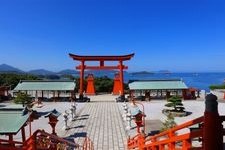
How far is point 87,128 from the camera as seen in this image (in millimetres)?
18438

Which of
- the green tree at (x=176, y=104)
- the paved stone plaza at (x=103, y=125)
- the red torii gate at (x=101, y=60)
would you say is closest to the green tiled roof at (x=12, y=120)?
the paved stone plaza at (x=103, y=125)

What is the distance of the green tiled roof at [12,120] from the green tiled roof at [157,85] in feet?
73.9

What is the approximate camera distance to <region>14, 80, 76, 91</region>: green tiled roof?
33.7 meters

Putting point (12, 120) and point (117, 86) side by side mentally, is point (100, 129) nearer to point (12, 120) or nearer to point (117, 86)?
point (12, 120)

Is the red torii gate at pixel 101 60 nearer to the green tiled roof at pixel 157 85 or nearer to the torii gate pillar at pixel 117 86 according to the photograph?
the green tiled roof at pixel 157 85

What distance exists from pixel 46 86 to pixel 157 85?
13516 millimetres

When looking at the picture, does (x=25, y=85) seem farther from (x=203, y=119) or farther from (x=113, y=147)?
(x=203, y=119)

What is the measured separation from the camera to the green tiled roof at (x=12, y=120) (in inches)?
436

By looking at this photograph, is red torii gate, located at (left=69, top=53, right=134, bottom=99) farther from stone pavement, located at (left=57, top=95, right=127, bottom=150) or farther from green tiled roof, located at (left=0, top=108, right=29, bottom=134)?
green tiled roof, located at (left=0, top=108, right=29, bottom=134)

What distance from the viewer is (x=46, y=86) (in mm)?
34188

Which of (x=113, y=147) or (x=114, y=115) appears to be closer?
(x=113, y=147)

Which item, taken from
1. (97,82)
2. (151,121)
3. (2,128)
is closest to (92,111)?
(151,121)

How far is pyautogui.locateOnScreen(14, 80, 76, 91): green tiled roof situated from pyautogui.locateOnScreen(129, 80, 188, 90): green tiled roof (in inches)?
297

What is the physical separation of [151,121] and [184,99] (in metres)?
14.0
